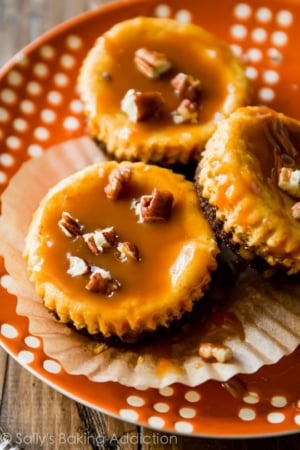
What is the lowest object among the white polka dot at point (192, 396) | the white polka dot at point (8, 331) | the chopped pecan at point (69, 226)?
the white polka dot at point (192, 396)

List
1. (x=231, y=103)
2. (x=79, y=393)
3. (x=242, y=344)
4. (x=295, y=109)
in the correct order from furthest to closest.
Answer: (x=295, y=109) < (x=231, y=103) < (x=242, y=344) < (x=79, y=393)

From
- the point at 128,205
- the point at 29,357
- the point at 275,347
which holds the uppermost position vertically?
the point at 128,205

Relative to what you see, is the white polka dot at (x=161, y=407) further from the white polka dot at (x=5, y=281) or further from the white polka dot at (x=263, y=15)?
the white polka dot at (x=263, y=15)

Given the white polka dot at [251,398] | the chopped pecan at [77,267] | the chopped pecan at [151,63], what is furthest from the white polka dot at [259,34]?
the white polka dot at [251,398]

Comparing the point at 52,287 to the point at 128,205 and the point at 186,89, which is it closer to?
the point at 128,205

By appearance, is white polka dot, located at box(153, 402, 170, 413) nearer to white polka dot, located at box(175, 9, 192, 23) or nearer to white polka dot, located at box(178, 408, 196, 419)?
white polka dot, located at box(178, 408, 196, 419)

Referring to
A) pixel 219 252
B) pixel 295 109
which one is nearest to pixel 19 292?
pixel 219 252

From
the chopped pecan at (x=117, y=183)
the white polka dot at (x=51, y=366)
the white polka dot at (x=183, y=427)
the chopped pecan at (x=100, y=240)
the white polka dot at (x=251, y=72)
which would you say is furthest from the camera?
the white polka dot at (x=251, y=72)

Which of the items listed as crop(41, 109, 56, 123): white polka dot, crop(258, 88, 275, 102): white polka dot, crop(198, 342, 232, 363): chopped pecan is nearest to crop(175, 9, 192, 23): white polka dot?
crop(258, 88, 275, 102): white polka dot
